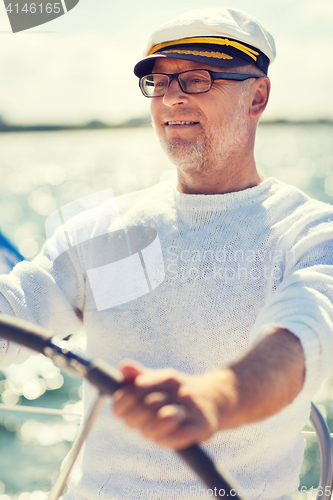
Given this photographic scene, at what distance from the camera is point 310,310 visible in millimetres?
915

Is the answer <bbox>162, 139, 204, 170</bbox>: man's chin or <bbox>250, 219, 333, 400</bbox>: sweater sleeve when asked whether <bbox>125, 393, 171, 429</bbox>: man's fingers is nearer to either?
<bbox>250, 219, 333, 400</bbox>: sweater sleeve

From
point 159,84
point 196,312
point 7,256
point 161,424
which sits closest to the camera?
point 161,424

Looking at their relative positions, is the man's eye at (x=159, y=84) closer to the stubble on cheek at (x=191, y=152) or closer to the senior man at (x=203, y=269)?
the senior man at (x=203, y=269)

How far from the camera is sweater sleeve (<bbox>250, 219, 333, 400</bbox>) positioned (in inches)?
33.7

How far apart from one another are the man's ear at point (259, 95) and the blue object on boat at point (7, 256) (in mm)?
918

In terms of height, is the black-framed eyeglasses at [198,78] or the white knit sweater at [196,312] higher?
the black-framed eyeglasses at [198,78]

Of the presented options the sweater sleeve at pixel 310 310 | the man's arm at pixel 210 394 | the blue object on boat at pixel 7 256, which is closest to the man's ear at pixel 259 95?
the sweater sleeve at pixel 310 310

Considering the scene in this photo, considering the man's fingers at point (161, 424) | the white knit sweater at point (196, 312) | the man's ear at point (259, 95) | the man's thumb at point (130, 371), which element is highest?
the man's thumb at point (130, 371)

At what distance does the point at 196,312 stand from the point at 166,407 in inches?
32.8

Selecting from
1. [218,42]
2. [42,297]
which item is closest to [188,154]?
[218,42]

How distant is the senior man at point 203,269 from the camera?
1.31 metres

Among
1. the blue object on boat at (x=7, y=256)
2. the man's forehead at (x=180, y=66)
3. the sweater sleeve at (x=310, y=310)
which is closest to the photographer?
the sweater sleeve at (x=310, y=310)

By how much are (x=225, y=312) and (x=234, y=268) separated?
130 mm

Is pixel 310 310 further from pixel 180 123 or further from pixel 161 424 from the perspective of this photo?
pixel 180 123
